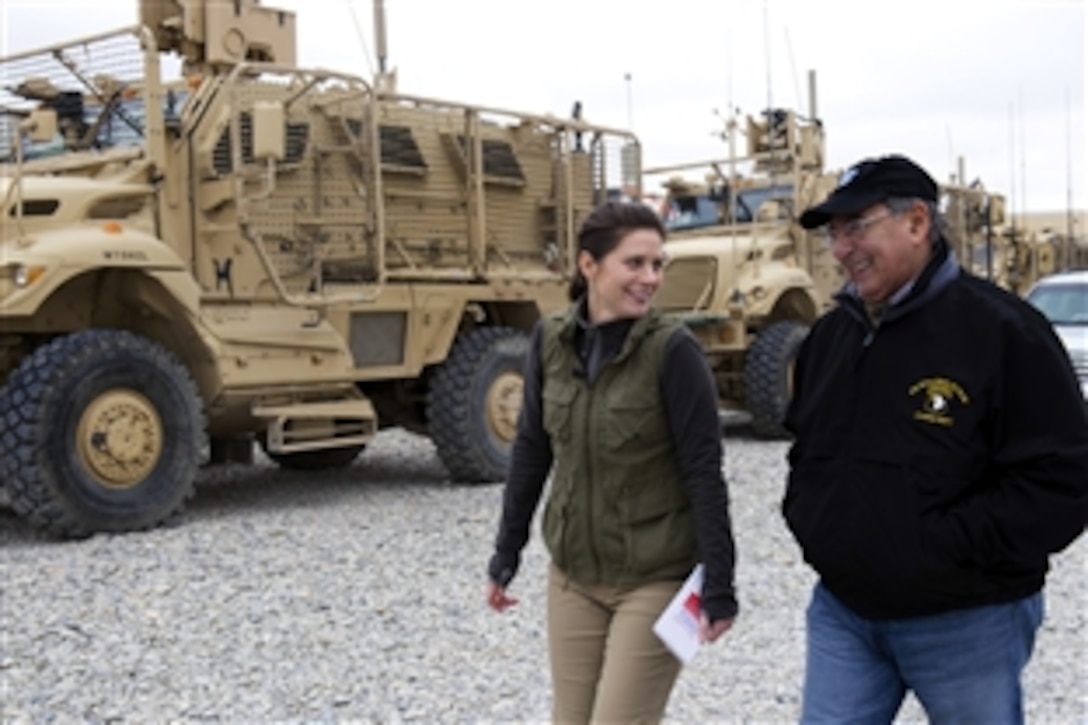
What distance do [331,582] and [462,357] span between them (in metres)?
3.52

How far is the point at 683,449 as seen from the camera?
9.89 ft

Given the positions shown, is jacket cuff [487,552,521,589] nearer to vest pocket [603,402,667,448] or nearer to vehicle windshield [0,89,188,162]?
vest pocket [603,402,667,448]

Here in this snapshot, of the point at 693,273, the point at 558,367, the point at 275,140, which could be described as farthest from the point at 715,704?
the point at 693,273

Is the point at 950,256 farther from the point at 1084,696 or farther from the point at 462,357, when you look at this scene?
the point at 462,357

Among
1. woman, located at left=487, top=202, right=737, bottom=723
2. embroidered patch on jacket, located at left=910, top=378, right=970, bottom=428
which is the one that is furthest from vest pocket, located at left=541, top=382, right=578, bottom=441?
embroidered patch on jacket, located at left=910, top=378, right=970, bottom=428

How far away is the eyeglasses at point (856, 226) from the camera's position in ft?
8.62

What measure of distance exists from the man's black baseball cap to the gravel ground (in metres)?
2.28

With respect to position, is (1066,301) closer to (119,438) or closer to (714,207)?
(714,207)

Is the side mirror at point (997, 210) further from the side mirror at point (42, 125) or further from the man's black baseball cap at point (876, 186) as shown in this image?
the man's black baseball cap at point (876, 186)

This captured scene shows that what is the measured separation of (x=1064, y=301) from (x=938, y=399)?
10.7 metres

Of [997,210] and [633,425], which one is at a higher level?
[997,210]

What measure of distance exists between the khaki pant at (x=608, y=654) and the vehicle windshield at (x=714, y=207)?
10419mm

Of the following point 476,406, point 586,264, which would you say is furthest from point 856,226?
point 476,406

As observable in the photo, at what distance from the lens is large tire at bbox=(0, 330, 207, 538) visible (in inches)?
288
